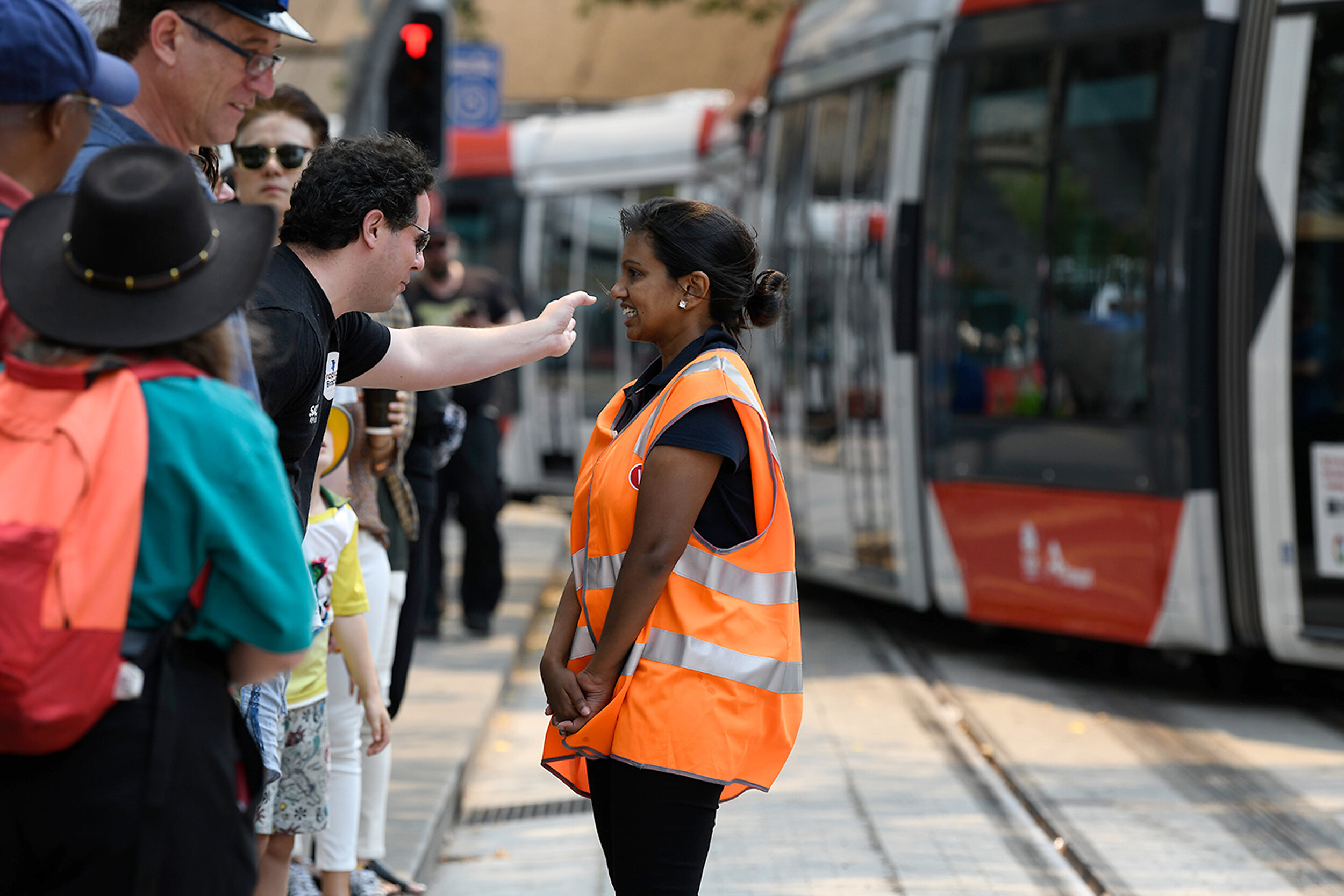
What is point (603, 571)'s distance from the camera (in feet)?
9.56

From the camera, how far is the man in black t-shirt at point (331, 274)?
2.72 meters

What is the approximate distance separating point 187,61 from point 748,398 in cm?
115

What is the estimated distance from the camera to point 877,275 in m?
8.59

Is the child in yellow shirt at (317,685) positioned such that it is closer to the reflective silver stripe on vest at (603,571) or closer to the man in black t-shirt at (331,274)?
the man in black t-shirt at (331,274)

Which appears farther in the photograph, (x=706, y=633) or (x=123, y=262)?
(x=706, y=633)

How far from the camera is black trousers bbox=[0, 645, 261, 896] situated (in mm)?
1886

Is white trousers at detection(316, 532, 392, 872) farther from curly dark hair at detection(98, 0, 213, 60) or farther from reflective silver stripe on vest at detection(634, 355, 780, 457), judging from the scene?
curly dark hair at detection(98, 0, 213, 60)

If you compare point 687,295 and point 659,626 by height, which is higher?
point 687,295

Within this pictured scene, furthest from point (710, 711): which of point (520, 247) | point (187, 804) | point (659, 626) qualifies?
point (520, 247)

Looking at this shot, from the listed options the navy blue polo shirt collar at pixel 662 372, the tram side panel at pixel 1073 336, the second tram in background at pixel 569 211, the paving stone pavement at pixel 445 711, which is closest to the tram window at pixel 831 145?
the tram side panel at pixel 1073 336

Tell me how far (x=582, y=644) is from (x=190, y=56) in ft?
4.19

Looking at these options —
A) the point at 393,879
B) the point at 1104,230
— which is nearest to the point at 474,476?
the point at 1104,230

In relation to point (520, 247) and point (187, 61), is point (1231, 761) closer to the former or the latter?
point (187, 61)

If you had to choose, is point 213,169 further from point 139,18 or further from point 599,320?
point 599,320
